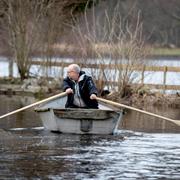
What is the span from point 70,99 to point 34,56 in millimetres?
16219

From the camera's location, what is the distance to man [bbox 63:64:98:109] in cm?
1928

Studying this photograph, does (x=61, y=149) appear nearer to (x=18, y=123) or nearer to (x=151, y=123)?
(x=18, y=123)

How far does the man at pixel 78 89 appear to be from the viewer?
Answer: 19.3 metres

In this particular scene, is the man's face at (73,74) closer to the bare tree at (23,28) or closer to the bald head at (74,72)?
the bald head at (74,72)

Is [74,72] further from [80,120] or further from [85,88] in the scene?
[80,120]

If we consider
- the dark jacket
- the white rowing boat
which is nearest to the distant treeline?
the dark jacket

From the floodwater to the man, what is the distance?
961mm

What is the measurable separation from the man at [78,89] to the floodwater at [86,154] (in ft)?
3.15

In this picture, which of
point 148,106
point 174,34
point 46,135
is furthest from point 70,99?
point 174,34

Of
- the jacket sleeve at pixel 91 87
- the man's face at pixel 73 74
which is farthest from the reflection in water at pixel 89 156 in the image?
the man's face at pixel 73 74

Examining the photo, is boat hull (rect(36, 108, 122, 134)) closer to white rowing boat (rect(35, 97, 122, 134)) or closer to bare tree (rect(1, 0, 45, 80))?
white rowing boat (rect(35, 97, 122, 134))

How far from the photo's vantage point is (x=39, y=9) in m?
35.8

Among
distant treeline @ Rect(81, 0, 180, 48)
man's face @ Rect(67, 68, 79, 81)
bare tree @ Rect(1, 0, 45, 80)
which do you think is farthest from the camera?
distant treeline @ Rect(81, 0, 180, 48)

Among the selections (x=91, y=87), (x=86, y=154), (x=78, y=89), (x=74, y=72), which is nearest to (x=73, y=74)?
(x=74, y=72)
